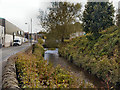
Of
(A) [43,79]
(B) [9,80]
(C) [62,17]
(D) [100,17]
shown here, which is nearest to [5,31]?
(C) [62,17]

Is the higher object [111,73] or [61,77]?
[61,77]

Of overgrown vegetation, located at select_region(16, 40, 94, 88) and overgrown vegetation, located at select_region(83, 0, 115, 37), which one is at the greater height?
overgrown vegetation, located at select_region(83, 0, 115, 37)

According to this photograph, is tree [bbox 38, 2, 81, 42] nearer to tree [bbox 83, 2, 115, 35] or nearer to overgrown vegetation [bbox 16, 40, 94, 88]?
tree [bbox 83, 2, 115, 35]

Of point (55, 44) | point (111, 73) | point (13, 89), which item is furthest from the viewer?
point (55, 44)

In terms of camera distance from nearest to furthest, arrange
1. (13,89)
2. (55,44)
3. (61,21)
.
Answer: (13,89), (61,21), (55,44)

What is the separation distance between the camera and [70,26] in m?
30.6

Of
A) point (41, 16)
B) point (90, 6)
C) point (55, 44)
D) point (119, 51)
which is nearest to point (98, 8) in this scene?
point (90, 6)

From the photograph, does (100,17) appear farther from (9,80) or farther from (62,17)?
(9,80)

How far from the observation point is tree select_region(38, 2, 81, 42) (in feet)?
98.6

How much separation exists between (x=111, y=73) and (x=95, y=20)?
10.8 metres

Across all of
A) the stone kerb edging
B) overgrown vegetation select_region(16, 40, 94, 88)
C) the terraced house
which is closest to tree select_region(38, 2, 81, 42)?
the terraced house

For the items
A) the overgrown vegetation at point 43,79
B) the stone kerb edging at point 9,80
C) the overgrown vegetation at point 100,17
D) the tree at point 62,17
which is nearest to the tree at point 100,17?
the overgrown vegetation at point 100,17

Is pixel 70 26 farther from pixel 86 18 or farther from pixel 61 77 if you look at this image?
pixel 61 77

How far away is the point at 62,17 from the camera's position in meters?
30.0
